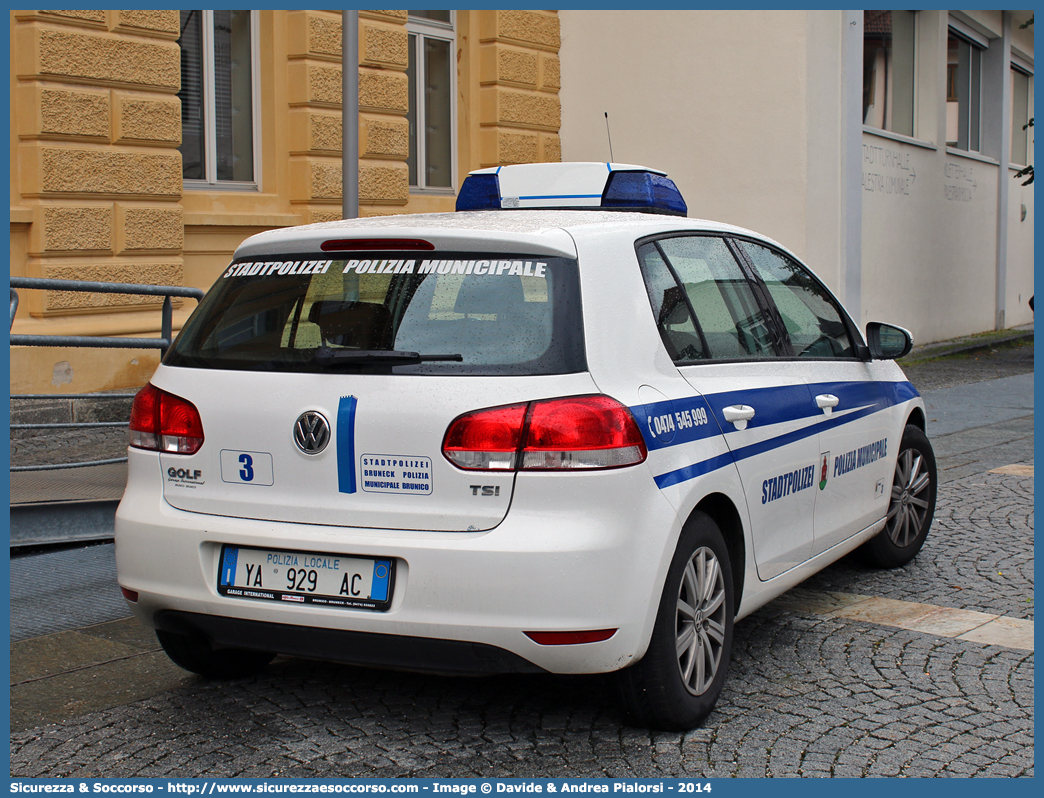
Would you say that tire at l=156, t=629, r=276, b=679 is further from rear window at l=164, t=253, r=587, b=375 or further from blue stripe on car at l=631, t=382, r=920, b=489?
blue stripe on car at l=631, t=382, r=920, b=489

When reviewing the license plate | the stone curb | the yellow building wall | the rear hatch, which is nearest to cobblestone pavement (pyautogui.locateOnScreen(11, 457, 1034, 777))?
the license plate

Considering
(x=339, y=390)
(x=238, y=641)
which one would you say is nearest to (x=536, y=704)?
(x=238, y=641)

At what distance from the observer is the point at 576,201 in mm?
5777

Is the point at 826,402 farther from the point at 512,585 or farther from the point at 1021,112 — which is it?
the point at 1021,112

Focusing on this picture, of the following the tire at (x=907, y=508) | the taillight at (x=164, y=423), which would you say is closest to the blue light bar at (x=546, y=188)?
the tire at (x=907, y=508)

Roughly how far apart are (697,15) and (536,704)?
12877 millimetres

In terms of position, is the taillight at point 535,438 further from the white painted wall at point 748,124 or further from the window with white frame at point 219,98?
the white painted wall at point 748,124

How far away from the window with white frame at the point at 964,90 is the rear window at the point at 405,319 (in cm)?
1868

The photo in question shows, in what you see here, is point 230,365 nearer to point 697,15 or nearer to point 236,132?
point 236,132

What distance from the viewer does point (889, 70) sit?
61.6ft

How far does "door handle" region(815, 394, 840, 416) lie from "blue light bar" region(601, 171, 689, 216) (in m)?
1.05

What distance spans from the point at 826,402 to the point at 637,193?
119 centimetres

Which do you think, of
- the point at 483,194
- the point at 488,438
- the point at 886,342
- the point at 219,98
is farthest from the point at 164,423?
the point at 219,98

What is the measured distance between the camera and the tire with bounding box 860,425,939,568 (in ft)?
18.5
